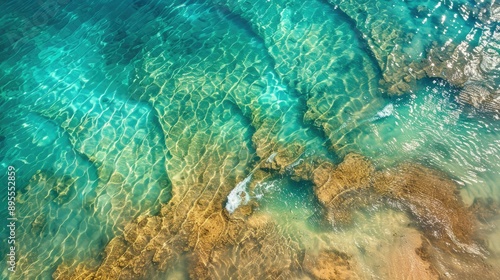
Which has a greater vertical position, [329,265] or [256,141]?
[256,141]

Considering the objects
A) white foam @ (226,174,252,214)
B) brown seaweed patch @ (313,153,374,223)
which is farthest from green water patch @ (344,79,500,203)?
white foam @ (226,174,252,214)

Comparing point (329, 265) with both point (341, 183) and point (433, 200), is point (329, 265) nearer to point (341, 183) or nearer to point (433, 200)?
point (341, 183)

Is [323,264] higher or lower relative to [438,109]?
lower

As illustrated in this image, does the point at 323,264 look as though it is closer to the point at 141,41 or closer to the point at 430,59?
the point at 430,59

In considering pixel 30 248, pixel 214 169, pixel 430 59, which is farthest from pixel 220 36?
pixel 30 248

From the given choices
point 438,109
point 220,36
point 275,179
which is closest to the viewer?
point 275,179

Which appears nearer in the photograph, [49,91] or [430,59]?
[430,59]

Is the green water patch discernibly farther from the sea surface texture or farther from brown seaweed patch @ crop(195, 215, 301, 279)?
brown seaweed patch @ crop(195, 215, 301, 279)

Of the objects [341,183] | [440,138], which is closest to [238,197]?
[341,183]
